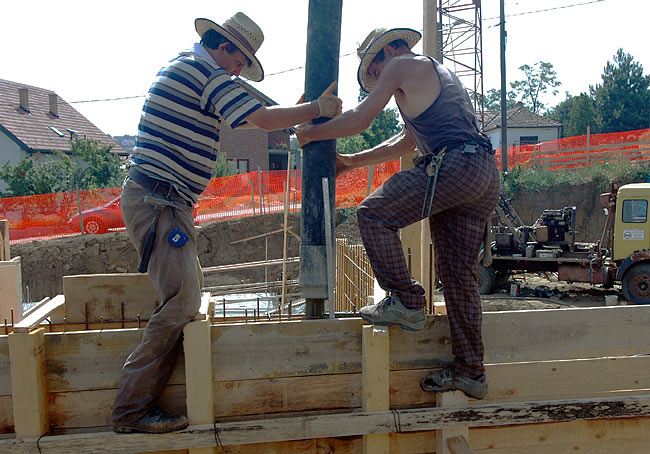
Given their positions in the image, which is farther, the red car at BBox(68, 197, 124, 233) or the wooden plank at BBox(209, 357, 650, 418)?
the red car at BBox(68, 197, 124, 233)

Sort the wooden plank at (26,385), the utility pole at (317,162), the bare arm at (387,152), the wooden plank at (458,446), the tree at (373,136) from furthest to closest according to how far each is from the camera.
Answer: the tree at (373,136) < the bare arm at (387,152) < the utility pole at (317,162) < the wooden plank at (458,446) < the wooden plank at (26,385)

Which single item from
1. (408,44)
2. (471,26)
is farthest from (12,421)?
(471,26)

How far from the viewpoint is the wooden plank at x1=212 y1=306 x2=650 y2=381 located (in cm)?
233

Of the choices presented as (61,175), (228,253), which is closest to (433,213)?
(228,253)

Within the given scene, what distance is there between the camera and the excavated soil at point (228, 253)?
14731mm

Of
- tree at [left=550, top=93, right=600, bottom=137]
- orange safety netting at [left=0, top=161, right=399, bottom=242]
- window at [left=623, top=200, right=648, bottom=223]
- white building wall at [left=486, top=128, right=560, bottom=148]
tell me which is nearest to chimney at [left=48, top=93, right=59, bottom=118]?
orange safety netting at [left=0, top=161, right=399, bottom=242]

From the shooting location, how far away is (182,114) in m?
2.53

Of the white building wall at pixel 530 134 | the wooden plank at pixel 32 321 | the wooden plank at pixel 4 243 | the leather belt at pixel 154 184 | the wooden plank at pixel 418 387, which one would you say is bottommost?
the wooden plank at pixel 418 387

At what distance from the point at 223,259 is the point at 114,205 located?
4.23m

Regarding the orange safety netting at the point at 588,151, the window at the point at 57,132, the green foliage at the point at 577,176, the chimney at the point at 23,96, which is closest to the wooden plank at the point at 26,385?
the green foliage at the point at 577,176

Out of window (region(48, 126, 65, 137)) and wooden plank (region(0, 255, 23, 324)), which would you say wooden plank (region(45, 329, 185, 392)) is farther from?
window (region(48, 126, 65, 137))

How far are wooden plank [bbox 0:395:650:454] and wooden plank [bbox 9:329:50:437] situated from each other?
0.05 meters

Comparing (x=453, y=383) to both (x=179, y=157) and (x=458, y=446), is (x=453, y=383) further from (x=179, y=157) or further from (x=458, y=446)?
(x=179, y=157)

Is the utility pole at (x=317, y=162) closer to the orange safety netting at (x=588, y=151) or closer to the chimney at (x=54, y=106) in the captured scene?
the orange safety netting at (x=588, y=151)
